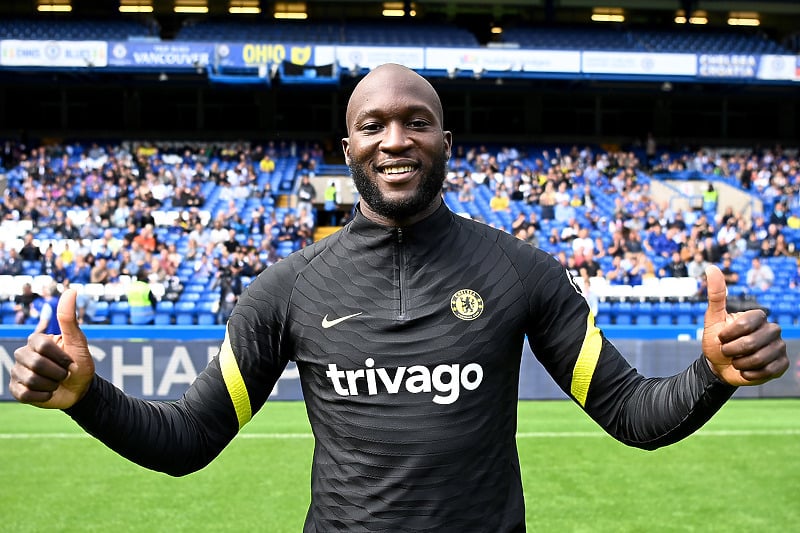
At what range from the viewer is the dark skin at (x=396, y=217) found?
200 centimetres

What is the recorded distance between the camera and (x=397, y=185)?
2.31 meters

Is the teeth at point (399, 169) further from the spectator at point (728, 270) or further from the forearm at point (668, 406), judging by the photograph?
the spectator at point (728, 270)

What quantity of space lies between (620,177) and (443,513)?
2445 cm

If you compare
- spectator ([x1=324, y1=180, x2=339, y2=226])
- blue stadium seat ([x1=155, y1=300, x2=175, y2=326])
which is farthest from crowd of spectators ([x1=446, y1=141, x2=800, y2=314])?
blue stadium seat ([x1=155, y1=300, x2=175, y2=326])

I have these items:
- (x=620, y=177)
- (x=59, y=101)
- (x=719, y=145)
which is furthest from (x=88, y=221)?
(x=719, y=145)

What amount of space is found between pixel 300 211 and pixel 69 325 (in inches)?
800

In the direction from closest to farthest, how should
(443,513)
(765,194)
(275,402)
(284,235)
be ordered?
1. (443,513)
2. (275,402)
3. (284,235)
4. (765,194)

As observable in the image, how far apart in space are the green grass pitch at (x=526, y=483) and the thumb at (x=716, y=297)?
17.3ft

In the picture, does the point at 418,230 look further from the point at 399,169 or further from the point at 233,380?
the point at 233,380

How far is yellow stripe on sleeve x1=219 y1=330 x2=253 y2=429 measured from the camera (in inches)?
95.4

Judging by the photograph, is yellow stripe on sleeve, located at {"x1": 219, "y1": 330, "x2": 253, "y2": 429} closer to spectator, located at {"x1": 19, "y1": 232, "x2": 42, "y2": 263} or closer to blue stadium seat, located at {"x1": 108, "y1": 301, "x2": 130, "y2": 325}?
blue stadium seat, located at {"x1": 108, "y1": 301, "x2": 130, "y2": 325}

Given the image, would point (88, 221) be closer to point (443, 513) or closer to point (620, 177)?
point (620, 177)

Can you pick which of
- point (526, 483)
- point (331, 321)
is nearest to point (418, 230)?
point (331, 321)

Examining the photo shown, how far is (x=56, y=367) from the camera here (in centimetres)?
201
